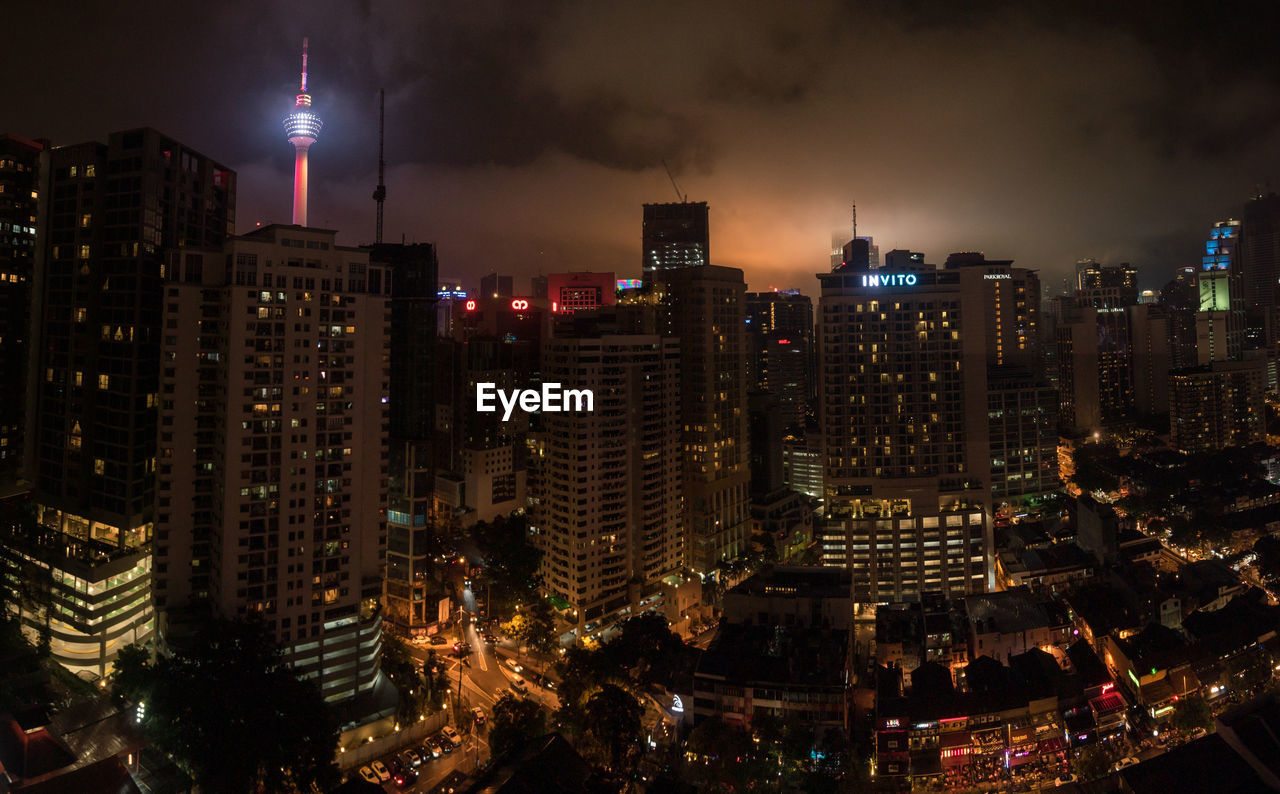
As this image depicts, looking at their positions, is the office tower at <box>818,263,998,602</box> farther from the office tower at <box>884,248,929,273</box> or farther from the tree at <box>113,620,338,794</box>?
the tree at <box>113,620,338,794</box>

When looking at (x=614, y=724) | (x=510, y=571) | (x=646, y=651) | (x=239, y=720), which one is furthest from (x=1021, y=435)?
(x=239, y=720)

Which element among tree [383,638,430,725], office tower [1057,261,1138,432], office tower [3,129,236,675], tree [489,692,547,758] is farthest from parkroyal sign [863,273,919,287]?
office tower [1057,261,1138,432]

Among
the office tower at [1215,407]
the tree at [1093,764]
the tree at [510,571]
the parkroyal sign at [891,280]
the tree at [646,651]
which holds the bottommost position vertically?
the tree at [1093,764]

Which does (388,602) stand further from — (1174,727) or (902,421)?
(1174,727)

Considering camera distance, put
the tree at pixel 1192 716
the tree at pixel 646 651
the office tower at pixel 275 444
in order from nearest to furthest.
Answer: the office tower at pixel 275 444 < the tree at pixel 1192 716 < the tree at pixel 646 651

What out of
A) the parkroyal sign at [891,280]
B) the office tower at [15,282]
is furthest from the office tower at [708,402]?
the office tower at [15,282]

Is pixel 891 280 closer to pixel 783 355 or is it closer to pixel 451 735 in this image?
pixel 451 735

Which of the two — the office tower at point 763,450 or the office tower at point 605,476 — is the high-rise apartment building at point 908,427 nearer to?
the office tower at point 605,476
